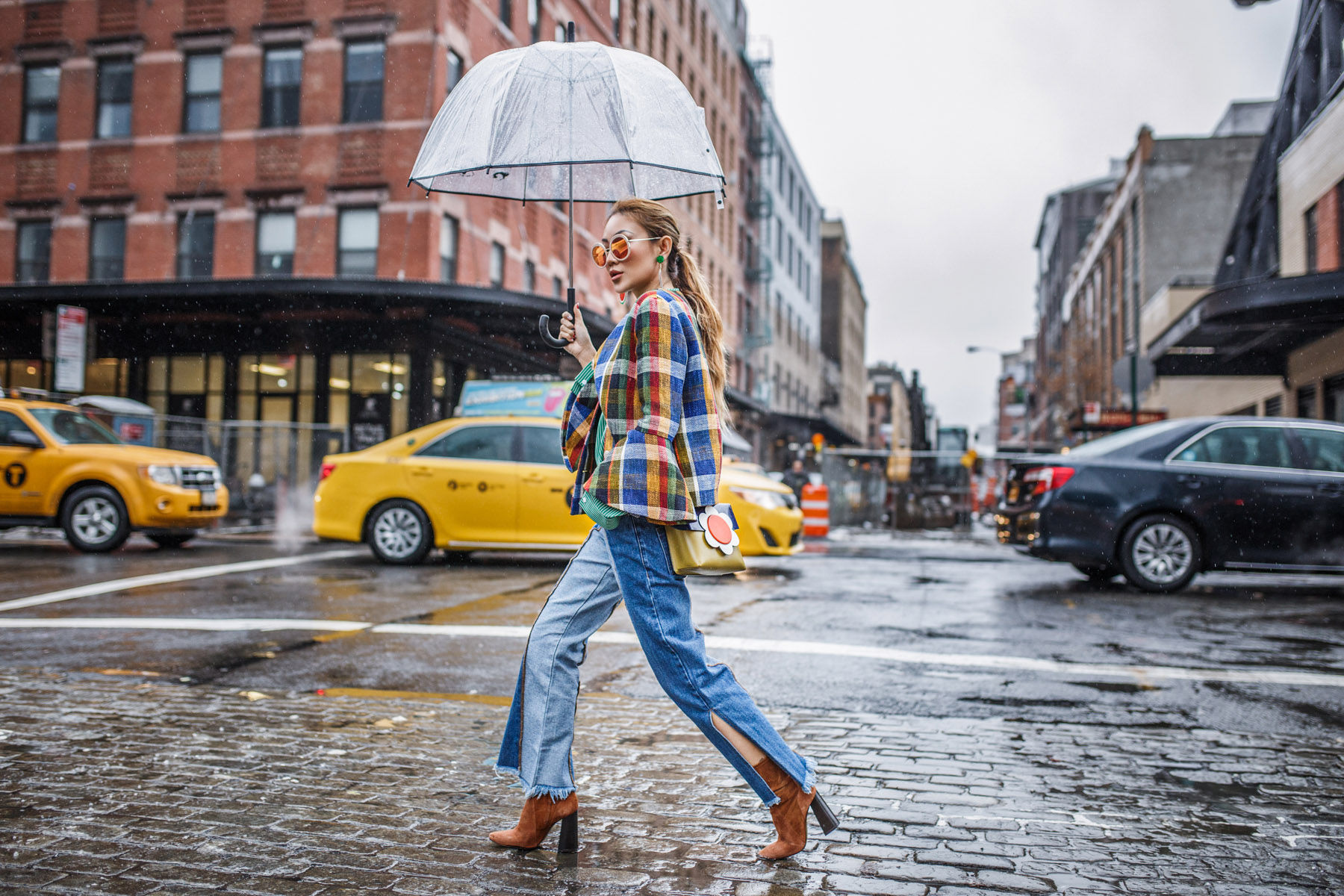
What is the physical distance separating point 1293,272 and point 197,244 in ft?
76.3

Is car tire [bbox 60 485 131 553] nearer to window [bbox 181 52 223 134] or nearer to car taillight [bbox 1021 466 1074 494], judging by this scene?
car taillight [bbox 1021 466 1074 494]

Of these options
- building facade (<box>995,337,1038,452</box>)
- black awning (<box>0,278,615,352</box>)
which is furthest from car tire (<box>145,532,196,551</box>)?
building facade (<box>995,337,1038,452</box>)

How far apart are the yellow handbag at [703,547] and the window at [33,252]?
27061mm

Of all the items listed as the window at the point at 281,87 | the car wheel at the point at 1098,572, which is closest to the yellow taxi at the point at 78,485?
the car wheel at the point at 1098,572

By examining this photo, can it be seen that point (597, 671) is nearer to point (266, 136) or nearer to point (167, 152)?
point (266, 136)

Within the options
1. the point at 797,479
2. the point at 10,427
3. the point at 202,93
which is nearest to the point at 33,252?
the point at 202,93

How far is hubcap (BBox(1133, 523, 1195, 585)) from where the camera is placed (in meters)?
9.56

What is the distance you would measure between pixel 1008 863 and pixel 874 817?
50cm

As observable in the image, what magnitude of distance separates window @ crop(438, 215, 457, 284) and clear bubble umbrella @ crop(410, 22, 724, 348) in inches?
757

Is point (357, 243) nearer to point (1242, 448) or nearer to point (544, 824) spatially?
point (1242, 448)

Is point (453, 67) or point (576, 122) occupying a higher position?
point (453, 67)

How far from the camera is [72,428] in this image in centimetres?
1309

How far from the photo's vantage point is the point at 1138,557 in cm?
961

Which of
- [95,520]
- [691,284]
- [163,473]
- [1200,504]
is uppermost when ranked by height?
[691,284]
